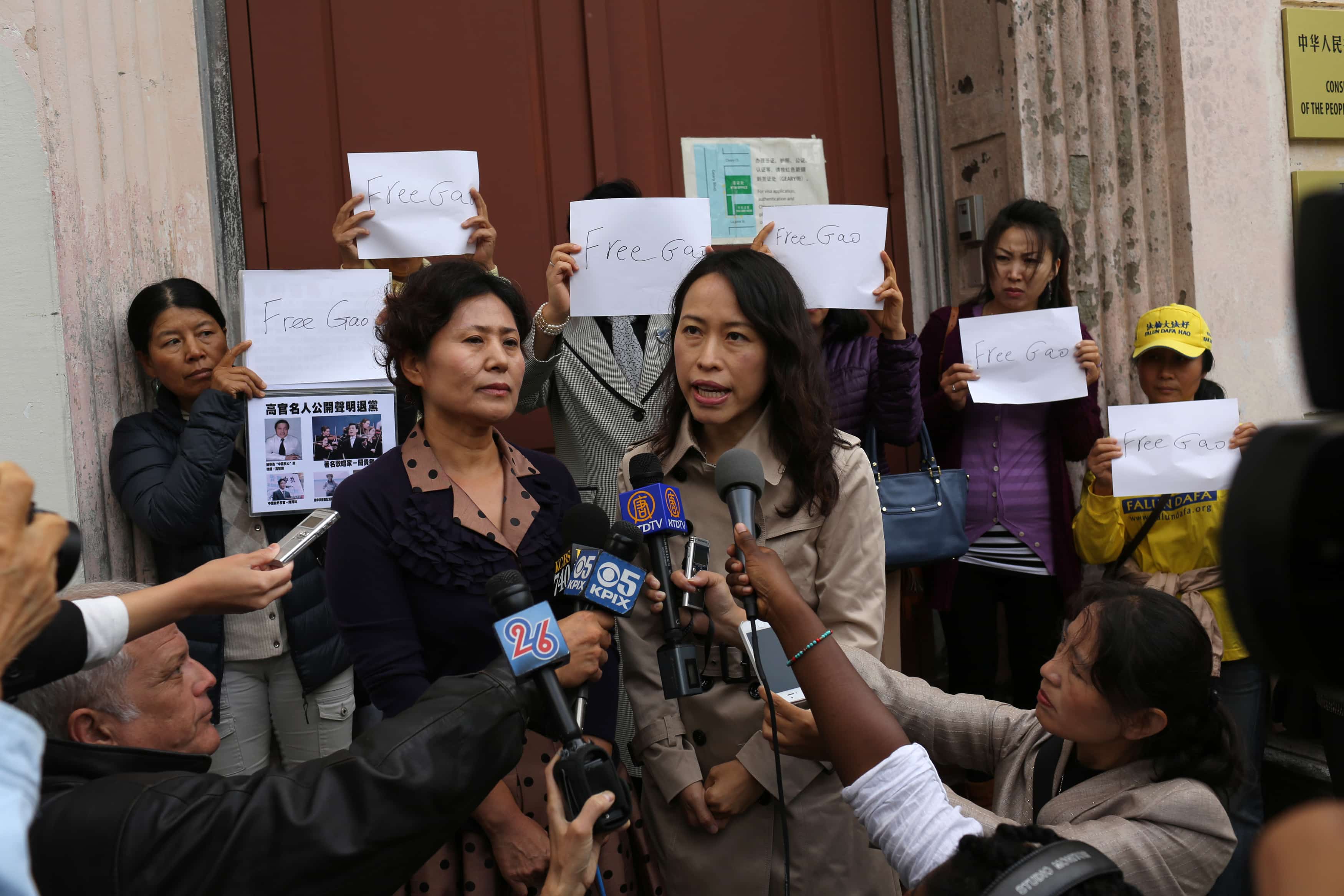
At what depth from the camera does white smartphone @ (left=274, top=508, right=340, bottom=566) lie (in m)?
2.00

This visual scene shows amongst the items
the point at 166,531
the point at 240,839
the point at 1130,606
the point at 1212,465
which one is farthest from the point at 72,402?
the point at 1212,465

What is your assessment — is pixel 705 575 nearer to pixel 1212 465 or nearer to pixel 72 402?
pixel 72 402

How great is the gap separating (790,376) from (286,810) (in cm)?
155

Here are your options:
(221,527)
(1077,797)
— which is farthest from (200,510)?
(1077,797)

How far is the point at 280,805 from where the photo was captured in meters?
1.65

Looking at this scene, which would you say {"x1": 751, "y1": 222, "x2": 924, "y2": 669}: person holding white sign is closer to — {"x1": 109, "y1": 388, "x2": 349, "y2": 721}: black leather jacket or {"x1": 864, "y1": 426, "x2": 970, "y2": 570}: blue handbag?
{"x1": 864, "y1": 426, "x2": 970, "y2": 570}: blue handbag

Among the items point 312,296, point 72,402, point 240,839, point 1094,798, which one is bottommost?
point 1094,798

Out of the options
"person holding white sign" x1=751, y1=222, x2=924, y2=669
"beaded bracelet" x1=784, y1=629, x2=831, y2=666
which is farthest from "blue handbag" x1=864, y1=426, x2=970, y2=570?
"beaded bracelet" x1=784, y1=629, x2=831, y2=666

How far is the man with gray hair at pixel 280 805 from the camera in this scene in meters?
1.58

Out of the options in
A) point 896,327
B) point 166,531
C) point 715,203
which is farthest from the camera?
point 715,203

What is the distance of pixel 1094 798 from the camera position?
7.40 feet

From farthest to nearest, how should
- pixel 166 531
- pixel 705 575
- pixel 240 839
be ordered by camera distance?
pixel 166 531 → pixel 705 575 → pixel 240 839

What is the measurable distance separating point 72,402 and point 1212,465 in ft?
12.5

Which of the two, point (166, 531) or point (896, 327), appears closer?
point (166, 531)
